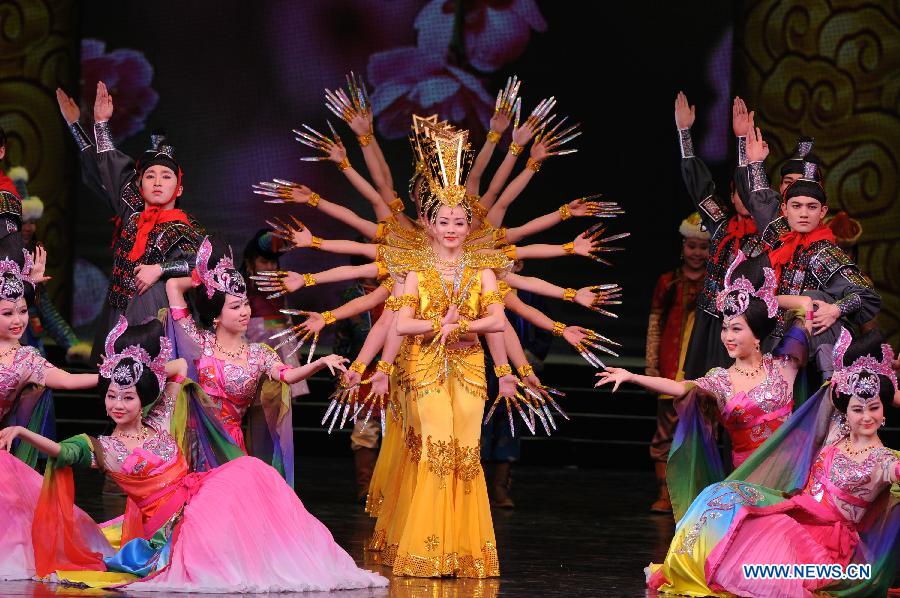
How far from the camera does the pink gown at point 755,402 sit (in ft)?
20.5

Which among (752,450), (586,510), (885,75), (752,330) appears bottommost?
(586,510)

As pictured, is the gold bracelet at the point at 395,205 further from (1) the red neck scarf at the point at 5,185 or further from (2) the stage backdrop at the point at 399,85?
(2) the stage backdrop at the point at 399,85

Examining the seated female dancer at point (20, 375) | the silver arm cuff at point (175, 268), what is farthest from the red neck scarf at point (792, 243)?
the seated female dancer at point (20, 375)

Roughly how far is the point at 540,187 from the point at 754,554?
6127 millimetres

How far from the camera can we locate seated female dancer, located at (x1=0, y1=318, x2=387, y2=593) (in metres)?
5.64

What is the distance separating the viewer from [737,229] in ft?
25.4

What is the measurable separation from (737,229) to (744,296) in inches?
58.7

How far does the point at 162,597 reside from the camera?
5.49 metres

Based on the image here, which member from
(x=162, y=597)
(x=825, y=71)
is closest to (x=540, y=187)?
(x=825, y=71)

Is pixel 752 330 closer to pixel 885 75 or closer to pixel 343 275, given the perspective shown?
pixel 343 275

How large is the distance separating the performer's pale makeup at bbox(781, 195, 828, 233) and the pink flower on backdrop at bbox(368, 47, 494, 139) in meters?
4.91

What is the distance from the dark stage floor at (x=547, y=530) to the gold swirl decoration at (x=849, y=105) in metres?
2.29

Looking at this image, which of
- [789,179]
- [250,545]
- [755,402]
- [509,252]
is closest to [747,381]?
[755,402]

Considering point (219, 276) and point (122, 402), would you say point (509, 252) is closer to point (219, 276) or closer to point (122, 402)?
point (219, 276)
